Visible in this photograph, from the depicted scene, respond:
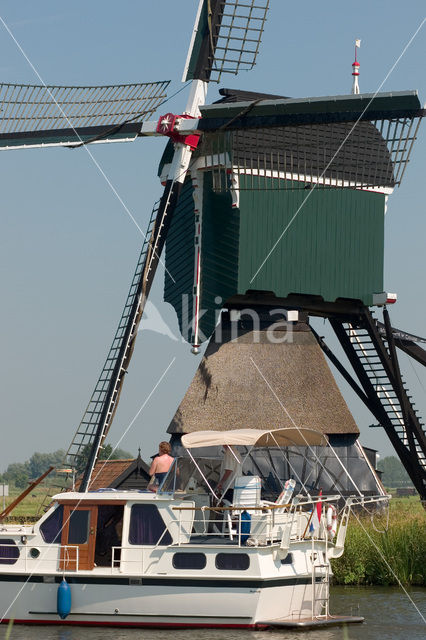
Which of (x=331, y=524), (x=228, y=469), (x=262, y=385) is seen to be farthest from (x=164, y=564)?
(x=262, y=385)

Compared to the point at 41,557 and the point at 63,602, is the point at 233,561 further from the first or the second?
the point at 41,557

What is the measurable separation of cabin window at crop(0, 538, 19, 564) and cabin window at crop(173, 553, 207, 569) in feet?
9.87

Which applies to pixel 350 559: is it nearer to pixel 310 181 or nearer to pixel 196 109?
pixel 310 181

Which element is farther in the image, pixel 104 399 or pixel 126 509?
pixel 104 399

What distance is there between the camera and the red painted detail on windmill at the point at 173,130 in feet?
108

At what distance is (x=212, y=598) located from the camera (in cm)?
2034

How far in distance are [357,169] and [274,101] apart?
13.1 feet

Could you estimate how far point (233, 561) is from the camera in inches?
804

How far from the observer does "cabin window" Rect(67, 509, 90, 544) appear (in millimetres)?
21156

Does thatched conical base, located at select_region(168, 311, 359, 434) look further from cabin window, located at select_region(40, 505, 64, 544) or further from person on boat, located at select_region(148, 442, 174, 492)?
cabin window, located at select_region(40, 505, 64, 544)

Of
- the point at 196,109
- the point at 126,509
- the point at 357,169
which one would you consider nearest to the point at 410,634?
the point at 126,509

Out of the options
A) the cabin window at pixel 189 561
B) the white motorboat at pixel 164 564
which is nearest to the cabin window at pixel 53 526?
the white motorboat at pixel 164 564

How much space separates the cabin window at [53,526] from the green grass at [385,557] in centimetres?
766

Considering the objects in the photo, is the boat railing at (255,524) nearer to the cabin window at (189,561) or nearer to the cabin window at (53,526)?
the cabin window at (189,561)
